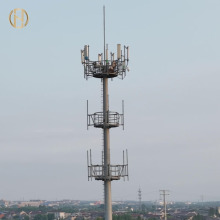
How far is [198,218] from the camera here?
19750 cm

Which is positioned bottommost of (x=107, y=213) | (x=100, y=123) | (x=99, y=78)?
(x=107, y=213)

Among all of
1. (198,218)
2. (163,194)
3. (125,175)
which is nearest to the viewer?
(125,175)

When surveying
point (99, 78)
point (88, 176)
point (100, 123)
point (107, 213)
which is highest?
point (99, 78)

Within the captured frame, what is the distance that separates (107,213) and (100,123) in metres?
3.94

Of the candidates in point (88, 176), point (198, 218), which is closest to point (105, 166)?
point (88, 176)

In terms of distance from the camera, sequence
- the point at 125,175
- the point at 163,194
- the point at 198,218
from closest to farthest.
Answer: the point at 125,175 → the point at 163,194 → the point at 198,218

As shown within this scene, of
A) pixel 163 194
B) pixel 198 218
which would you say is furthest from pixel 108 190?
pixel 198 218

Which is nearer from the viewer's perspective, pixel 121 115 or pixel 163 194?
pixel 121 115

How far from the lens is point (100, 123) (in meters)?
24.3

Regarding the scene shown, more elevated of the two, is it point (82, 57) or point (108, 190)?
point (82, 57)

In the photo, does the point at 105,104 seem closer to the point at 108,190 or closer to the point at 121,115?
the point at 121,115

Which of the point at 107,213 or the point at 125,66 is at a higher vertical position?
the point at 125,66

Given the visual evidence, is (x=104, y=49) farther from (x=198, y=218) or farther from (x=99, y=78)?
(x=198, y=218)

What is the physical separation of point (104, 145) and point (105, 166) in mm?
942
